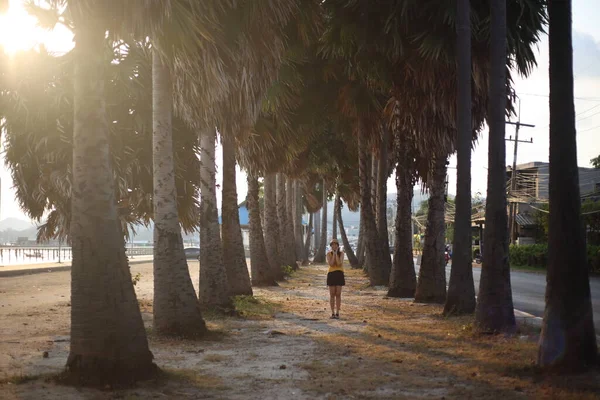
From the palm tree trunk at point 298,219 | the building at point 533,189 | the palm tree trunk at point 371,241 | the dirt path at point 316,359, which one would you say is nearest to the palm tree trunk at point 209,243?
the dirt path at point 316,359

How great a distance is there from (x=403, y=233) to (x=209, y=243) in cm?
626

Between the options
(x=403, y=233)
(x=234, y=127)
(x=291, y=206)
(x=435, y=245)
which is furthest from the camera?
(x=291, y=206)

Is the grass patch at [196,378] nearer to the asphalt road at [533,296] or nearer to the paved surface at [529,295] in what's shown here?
the paved surface at [529,295]

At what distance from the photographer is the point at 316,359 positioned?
9898 millimetres

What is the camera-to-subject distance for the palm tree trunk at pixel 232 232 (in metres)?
18.8

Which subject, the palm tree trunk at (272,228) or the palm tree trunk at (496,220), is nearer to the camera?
the palm tree trunk at (496,220)

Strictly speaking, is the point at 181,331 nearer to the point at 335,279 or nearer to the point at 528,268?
the point at 335,279

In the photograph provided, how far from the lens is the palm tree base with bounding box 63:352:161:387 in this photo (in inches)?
307

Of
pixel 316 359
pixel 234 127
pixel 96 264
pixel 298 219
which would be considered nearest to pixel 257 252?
pixel 234 127

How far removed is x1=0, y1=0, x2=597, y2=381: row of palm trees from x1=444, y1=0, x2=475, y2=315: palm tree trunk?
27 millimetres

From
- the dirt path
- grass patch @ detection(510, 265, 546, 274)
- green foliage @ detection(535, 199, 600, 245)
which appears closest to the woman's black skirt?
the dirt path

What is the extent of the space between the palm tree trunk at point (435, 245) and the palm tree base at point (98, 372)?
408 inches

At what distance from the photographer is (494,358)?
9.52m

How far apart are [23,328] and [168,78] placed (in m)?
5.25
